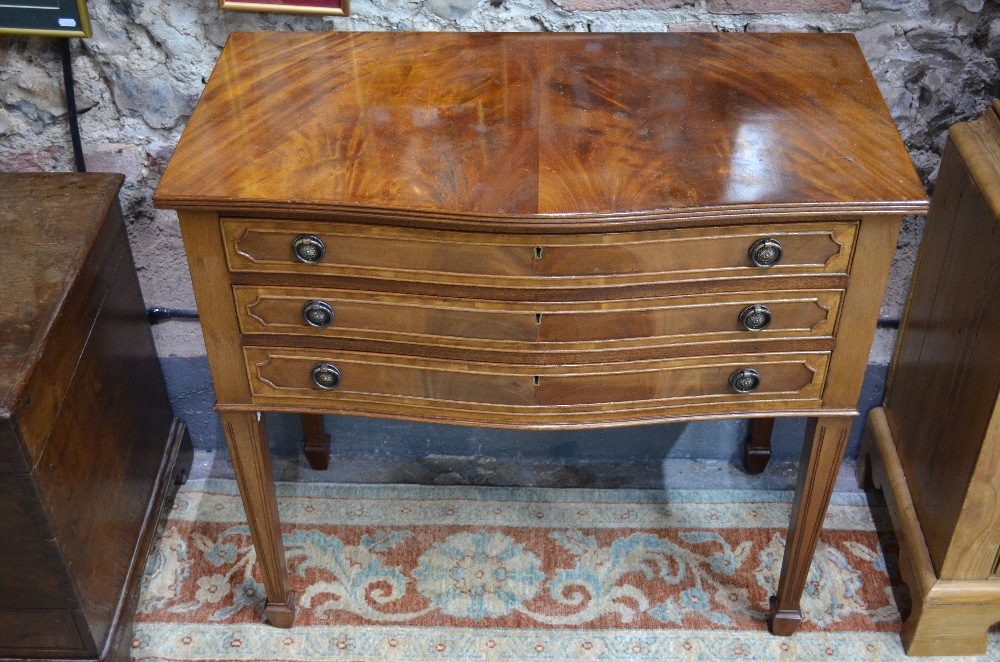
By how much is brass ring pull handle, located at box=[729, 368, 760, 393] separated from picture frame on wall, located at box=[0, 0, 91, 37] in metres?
1.46

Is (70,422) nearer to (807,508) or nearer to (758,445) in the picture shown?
(807,508)

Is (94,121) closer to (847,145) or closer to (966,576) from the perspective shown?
(847,145)

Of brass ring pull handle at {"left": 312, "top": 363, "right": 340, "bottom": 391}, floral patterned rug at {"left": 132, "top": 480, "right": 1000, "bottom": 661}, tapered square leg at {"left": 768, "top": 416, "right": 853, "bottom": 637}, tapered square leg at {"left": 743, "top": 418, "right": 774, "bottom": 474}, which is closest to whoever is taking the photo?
brass ring pull handle at {"left": 312, "top": 363, "right": 340, "bottom": 391}

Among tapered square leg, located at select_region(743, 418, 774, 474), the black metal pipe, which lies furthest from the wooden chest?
the black metal pipe

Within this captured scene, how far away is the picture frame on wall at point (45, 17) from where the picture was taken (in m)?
2.09

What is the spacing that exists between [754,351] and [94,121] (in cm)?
150

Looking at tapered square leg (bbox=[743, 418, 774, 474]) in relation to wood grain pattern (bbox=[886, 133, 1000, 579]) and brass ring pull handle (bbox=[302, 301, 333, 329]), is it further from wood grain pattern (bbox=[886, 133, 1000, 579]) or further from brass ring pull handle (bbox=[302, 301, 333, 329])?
brass ring pull handle (bbox=[302, 301, 333, 329])

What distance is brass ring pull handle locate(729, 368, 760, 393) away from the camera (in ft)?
5.84

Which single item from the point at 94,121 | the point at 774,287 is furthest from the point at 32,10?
the point at 774,287

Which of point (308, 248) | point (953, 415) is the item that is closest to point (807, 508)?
point (953, 415)

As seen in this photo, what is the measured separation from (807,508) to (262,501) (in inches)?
42.2

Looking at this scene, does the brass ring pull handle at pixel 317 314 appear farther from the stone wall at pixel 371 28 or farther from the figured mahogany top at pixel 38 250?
the stone wall at pixel 371 28

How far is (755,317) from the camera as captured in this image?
171 centimetres

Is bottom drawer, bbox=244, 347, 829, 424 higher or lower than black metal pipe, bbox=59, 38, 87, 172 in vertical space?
lower
